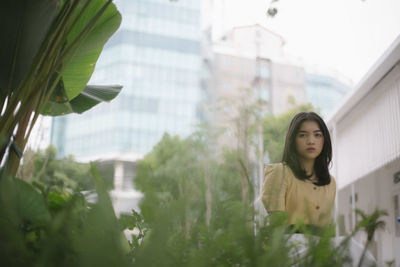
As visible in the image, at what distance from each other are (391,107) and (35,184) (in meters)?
4.91

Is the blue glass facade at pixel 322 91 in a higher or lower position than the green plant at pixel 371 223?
higher

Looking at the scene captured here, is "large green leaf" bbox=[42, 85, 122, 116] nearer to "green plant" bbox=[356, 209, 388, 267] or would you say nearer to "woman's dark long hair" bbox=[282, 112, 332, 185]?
"woman's dark long hair" bbox=[282, 112, 332, 185]

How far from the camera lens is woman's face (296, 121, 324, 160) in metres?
1.37

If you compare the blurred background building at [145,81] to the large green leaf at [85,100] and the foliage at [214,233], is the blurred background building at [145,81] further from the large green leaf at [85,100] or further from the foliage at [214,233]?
the foliage at [214,233]

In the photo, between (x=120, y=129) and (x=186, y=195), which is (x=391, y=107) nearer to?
(x=186, y=195)

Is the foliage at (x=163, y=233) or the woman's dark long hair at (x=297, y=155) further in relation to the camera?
the woman's dark long hair at (x=297, y=155)

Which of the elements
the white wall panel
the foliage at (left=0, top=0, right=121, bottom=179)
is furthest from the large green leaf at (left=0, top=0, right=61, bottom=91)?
the white wall panel

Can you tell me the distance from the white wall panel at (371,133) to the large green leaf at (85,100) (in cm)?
351

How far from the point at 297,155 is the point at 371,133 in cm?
444

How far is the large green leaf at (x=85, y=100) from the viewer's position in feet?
6.31

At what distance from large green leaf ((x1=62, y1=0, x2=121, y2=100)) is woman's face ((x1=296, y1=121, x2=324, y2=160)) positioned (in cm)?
85

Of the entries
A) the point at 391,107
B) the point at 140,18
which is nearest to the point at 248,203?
the point at 391,107

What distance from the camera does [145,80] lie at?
30.1 meters

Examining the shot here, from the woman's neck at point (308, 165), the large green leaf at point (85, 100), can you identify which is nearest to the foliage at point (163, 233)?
the woman's neck at point (308, 165)
